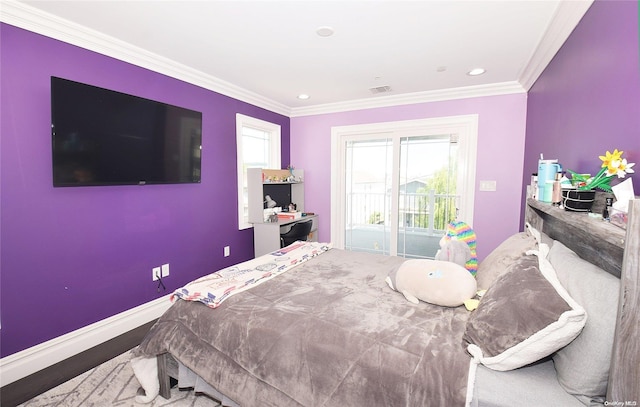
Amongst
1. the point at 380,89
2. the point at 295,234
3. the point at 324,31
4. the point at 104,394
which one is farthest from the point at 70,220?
the point at 380,89

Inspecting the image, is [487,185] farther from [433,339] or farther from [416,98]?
[433,339]

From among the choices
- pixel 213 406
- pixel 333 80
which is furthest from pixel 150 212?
pixel 333 80

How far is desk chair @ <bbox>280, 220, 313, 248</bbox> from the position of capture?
3.87 meters

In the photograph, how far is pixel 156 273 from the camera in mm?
2906

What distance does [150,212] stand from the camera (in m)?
2.82

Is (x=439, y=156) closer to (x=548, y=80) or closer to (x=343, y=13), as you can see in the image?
(x=548, y=80)

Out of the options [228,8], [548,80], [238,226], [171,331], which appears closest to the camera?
[171,331]

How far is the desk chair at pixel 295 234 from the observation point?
152 inches

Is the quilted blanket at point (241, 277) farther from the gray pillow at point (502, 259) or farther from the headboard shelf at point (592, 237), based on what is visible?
the headboard shelf at point (592, 237)

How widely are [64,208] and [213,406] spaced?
181 cm

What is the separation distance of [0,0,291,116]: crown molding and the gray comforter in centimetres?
213

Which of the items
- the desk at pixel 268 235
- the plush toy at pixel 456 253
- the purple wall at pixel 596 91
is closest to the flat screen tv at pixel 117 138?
the desk at pixel 268 235

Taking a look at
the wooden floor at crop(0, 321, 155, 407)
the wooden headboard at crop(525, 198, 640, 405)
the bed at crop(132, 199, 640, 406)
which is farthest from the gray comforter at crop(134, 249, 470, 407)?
the wooden floor at crop(0, 321, 155, 407)

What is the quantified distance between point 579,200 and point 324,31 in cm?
198
